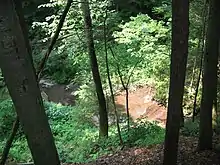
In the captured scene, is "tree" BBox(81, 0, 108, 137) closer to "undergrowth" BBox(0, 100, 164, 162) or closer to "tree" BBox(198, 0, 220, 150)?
"undergrowth" BBox(0, 100, 164, 162)

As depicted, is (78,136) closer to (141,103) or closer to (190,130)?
(141,103)

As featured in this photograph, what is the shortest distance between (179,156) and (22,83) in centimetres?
383

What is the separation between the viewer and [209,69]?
5168 mm

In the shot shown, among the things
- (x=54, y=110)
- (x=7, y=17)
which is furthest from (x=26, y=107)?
(x=54, y=110)

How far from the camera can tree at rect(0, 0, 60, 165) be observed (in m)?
2.46

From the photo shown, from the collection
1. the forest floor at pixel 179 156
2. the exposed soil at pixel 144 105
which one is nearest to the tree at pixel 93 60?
the exposed soil at pixel 144 105

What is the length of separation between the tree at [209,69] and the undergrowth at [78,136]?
9.32 feet

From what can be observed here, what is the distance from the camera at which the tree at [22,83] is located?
2459 mm

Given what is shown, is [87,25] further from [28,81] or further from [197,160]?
[28,81]

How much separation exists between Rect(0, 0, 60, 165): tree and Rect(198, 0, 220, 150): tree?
10.4 feet

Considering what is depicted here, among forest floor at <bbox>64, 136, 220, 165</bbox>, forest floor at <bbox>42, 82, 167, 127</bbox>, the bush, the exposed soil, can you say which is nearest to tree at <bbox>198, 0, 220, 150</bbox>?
forest floor at <bbox>64, 136, 220, 165</bbox>

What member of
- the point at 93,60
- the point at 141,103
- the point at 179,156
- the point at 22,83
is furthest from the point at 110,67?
the point at 22,83

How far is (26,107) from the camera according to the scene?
2566mm

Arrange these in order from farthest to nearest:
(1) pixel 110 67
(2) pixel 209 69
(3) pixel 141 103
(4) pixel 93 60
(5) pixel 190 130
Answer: (3) pixel 141 103 < (1) pixel 110 67 < (4) pixel 93 60 < (5) pixel 190 130 < (2) pixel 209 69
